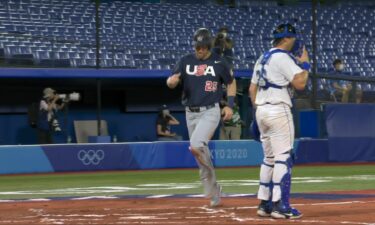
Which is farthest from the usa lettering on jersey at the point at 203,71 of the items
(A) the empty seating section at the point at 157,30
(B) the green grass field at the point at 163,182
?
(A) the empty seating section at the point at 157,30

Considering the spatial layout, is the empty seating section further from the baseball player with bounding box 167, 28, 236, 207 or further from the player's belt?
the player's belt

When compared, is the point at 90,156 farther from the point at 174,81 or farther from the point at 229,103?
the point at 174,81

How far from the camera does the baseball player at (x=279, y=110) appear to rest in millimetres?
9703

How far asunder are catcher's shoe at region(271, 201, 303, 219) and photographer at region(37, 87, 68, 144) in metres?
14.8

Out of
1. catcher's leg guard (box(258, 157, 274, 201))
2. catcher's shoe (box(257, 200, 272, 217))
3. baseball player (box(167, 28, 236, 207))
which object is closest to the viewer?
catcher's shoe (box(257, 200, 272, 217))

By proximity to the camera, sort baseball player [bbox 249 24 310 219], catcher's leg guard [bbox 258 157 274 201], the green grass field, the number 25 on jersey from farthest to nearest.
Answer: the green grass field
the number 25 on jersey
catcher's leg guard [bbox 258 157 274 201]
baseball player [bbox 249 24 310 219]

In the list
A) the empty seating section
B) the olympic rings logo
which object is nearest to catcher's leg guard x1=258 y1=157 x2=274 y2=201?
the olympic rings logo

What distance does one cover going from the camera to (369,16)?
3906 cm

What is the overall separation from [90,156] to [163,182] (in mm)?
5382

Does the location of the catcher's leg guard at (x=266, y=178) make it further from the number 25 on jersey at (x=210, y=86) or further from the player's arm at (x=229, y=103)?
the number 25 on jersey at (x=210, y=86)

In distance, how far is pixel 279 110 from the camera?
9.79 meters

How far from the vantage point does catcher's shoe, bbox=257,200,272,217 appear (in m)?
9.88

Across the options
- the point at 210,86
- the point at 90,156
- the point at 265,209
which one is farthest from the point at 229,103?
the point at 90,156

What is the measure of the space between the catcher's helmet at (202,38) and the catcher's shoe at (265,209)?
89.2 inches
